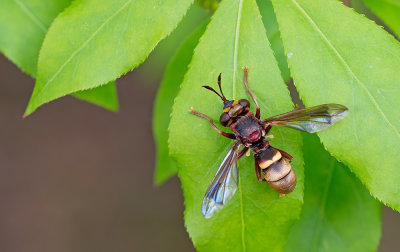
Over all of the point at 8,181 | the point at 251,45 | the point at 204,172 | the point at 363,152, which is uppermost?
the point at 251,45

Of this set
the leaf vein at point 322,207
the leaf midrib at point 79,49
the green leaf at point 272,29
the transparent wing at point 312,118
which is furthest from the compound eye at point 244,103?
the leaf vein at point 322,207

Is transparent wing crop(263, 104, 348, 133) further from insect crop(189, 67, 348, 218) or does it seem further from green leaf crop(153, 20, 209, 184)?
green leaf crop(153, 20, 209, 184)

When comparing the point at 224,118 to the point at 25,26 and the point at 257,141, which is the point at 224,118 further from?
the point at 25,26

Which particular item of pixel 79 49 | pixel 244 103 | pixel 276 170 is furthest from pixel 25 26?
pixel 276 170

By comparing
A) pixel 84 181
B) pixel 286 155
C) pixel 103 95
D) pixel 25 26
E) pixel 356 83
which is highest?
pixel 25 26

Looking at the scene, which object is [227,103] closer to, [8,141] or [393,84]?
[393,84]

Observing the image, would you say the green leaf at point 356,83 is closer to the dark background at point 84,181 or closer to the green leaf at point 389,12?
the green leaf at point 389,12

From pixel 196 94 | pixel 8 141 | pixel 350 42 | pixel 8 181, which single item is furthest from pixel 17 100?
pixel 350 42
